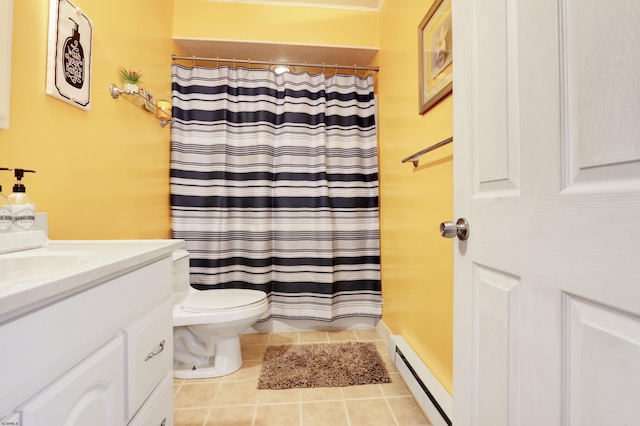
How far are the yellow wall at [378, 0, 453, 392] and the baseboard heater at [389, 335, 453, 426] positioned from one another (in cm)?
4

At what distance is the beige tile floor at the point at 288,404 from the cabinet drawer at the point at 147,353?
66 cm

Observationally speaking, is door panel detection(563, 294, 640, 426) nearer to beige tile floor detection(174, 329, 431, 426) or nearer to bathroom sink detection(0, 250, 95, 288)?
bathroom sink detection(0, 250, 95, 288)

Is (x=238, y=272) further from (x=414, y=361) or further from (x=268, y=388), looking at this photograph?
(x=414, y=361)

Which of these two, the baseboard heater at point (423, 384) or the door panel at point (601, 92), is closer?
the door panel at point (601, 92)

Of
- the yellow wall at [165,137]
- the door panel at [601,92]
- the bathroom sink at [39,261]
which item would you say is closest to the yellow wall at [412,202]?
the yellow wall at [165,137]

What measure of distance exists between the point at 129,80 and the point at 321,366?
192cm

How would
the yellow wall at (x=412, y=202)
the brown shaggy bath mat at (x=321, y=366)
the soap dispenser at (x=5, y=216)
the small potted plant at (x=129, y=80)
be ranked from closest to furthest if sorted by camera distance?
the soap dispenser at (x=5, y=216) → the yellow wall at (x=412, y=202) → the small potted plant at (x=129, y=80) → the brown shaggy bath mat at (x=321, y=366)

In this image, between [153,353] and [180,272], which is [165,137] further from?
[153,353]

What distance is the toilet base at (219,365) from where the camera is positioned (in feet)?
5.33

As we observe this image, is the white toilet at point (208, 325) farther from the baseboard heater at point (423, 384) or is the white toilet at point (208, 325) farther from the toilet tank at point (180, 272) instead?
the baseboard heater at point (423, 384)

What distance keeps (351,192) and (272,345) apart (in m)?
1.25

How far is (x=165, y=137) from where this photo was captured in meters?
2.01

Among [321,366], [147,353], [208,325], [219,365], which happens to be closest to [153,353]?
[147,353]

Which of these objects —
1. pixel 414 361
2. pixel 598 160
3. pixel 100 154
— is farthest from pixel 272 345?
pixel 598 160
